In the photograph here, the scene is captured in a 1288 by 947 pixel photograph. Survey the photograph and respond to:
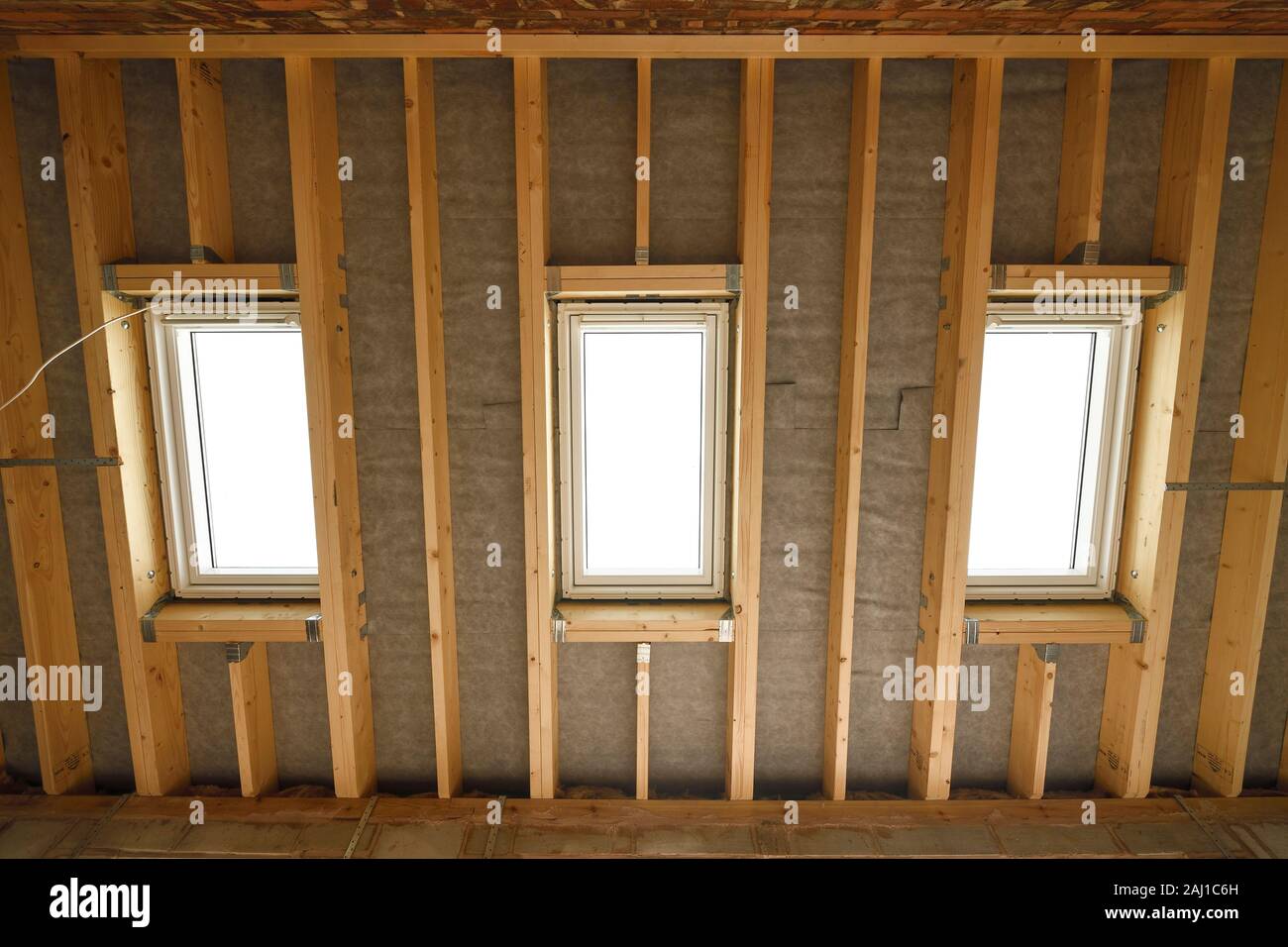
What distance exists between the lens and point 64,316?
2508 millimetres

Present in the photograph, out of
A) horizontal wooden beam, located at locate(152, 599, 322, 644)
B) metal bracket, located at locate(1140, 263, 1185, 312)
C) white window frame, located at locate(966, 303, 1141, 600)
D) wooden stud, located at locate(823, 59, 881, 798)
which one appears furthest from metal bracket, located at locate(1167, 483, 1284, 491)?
horizontal wooden beam, located at locate(152, 599, 322, 644)

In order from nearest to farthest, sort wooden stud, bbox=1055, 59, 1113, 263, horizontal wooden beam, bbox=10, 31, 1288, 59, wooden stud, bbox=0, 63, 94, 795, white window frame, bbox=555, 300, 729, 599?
horizontal wooden beam, bbox=10, 31, 1288, 59, wooden stud, bbox=1055, 59, 1113, 263, wooden stud, bbox=0, 63, 94, 795, white window frame, bbox=555, 300, 729, 599

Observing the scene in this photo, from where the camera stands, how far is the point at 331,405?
7.72ft

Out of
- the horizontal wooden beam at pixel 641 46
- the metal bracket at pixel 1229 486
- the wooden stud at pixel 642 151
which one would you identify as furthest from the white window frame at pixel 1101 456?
the wooden stud at pixel 642 151

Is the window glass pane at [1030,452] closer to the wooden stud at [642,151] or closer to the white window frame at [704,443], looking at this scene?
the white window frame at [704,443]

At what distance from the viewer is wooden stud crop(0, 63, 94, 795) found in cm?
240

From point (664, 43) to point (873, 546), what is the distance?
211 cm

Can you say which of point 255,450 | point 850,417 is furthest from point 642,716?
point 255,450

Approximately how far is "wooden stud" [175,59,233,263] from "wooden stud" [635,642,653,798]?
2337 millimetres

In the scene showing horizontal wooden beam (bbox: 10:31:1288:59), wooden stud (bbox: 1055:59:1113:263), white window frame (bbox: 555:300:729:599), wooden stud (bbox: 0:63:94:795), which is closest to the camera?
horizontal wooden beam (bbox: 10:31:1288:59)

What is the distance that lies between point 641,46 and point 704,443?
4.86ft

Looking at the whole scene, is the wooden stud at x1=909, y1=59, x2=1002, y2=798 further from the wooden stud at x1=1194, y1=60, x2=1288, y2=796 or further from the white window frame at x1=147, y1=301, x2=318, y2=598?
Result: the white window frame at x1=147, y1=301, x2=318, y2=598

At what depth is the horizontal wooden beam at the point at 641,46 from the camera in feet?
6.99
